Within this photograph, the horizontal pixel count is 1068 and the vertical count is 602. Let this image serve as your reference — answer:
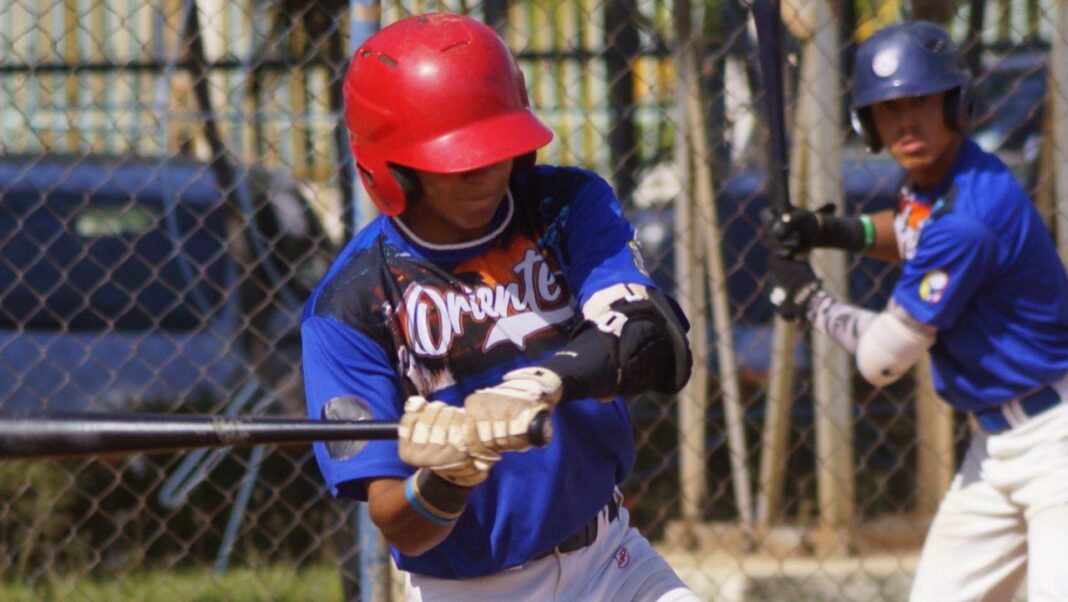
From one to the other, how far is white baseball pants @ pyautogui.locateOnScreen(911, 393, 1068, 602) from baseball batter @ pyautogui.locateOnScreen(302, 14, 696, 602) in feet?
4.29

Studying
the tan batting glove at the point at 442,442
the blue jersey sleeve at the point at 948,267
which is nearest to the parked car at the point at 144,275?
the blue jersey sleeve at the point at 948,267

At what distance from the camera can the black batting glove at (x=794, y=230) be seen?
412 cm

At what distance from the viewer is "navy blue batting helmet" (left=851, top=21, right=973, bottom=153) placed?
3.82 m

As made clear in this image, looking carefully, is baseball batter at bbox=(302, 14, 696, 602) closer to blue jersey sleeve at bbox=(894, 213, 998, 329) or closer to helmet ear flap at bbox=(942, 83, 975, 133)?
blue jersey sleeve at bbox=(894, 213, 998, 329)

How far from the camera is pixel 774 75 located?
4.00 meters

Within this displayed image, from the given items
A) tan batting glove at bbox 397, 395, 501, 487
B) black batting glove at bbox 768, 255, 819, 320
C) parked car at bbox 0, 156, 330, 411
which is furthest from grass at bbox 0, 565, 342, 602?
tan batting glove at bbox 397, 395, 501, 487

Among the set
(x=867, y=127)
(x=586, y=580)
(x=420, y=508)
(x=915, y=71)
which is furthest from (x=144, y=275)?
(x=420, y=508)

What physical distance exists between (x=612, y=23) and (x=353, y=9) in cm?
227

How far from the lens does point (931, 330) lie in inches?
151

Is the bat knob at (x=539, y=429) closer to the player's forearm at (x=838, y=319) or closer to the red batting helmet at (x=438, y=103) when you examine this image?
the red batting helmet at (x=438, y=103)

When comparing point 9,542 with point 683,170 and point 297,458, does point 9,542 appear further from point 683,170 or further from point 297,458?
point 683,170

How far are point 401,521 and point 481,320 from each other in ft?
1.34

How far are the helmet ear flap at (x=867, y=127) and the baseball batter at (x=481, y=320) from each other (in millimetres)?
1389

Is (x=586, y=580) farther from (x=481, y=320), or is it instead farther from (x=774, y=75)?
(x=774, y=75)
